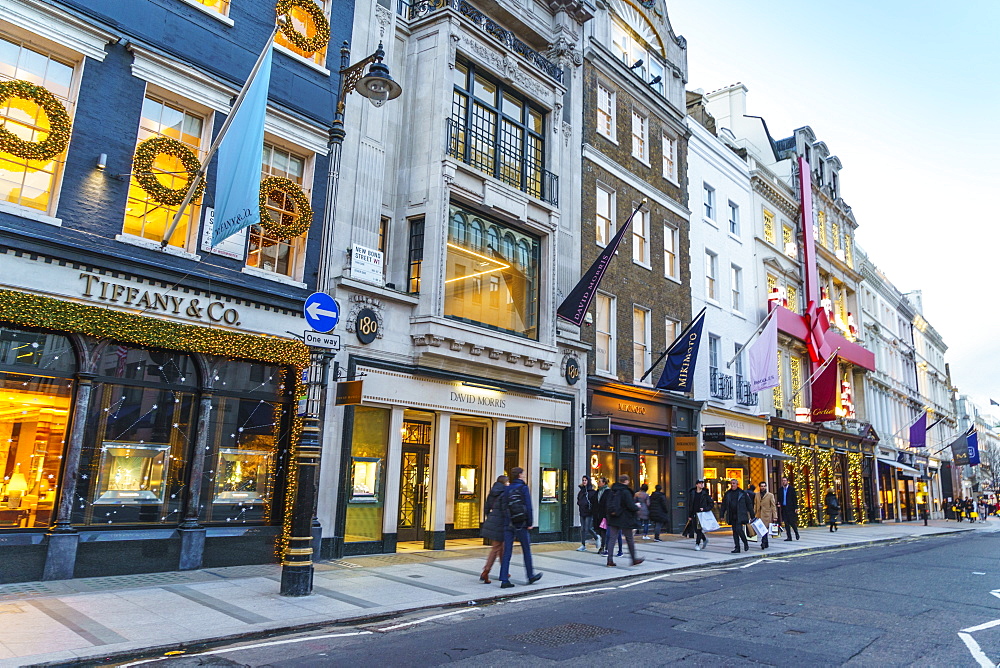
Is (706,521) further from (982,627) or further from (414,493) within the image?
(982,627)

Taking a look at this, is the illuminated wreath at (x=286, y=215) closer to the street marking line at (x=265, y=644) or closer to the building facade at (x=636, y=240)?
the street marking line at (x=265, y=644)

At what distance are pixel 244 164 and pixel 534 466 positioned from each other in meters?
11.3

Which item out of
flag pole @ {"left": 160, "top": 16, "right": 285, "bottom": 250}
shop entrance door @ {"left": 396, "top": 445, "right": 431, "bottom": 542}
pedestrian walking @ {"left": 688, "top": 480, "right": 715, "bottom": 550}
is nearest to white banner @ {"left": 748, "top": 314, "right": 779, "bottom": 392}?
pedestrian walking @ {"left": 688, "top": 480, "right": 715, "bottom": 550}

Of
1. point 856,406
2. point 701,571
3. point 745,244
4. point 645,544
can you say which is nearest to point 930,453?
point 856,406

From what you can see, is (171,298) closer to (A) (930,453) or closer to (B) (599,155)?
(B) (599,155)

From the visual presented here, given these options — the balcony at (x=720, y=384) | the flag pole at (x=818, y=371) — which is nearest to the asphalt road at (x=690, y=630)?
the balcony at (x=720, y=384)

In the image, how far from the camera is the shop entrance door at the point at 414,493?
54.9 ft

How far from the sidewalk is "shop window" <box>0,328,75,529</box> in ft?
3.93

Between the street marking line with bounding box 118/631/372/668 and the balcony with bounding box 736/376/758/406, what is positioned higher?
the balcony with bounding box 736/376/758/406

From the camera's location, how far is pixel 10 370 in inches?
404

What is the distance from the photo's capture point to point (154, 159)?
12.0 m

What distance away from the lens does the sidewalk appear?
7090 mm

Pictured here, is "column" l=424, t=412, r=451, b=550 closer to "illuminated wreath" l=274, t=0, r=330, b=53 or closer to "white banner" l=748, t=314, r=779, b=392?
"illuminated wreath" l=274, t=0, r=330, b=53

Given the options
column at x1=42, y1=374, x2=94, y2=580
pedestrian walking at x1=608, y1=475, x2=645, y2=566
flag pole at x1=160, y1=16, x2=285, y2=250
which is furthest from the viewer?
pedestrian walking at x1=608, y1=475, x2=645, y2=566
